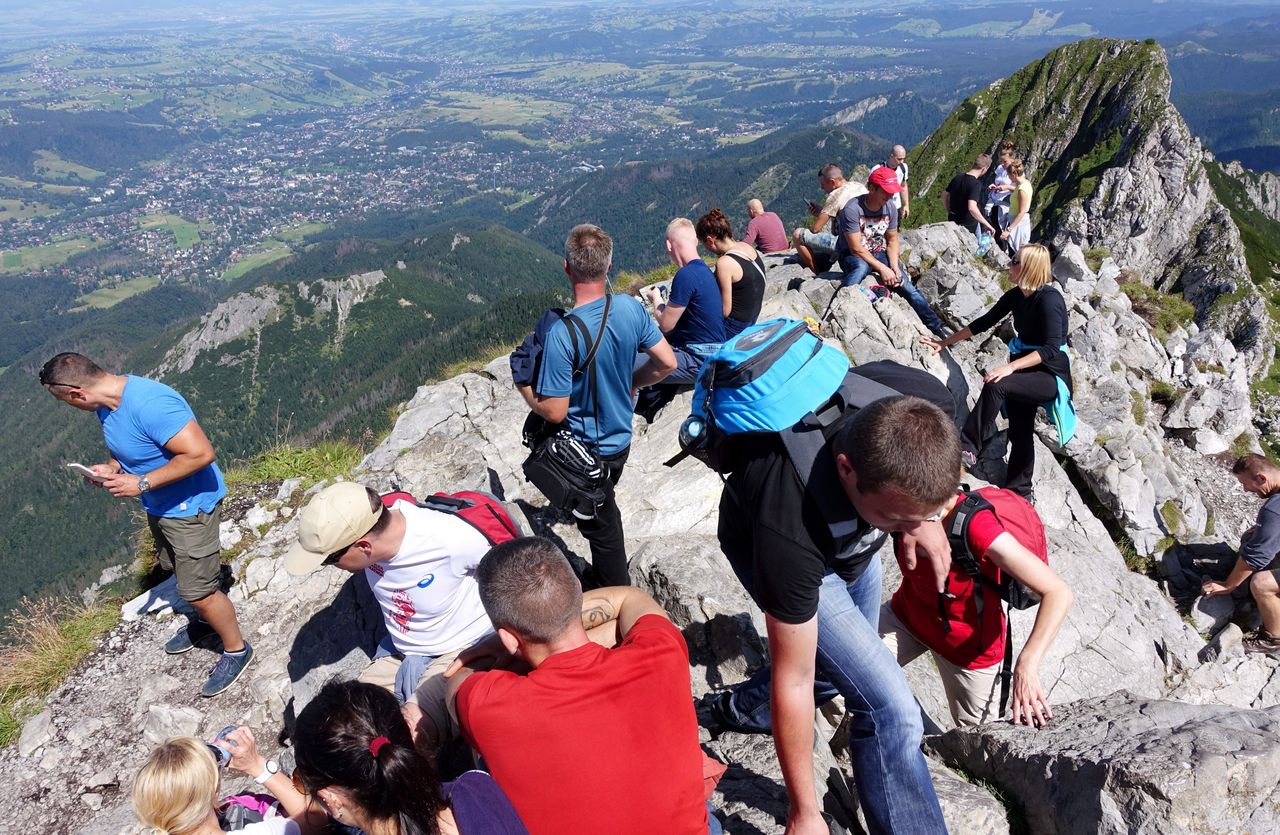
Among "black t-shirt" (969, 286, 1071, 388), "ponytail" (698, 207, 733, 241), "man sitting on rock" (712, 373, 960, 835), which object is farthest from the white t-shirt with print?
"black t-shirt" (969, 286, 1071, 388)

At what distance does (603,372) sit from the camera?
5930 millimetres

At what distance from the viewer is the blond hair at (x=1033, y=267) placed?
8.23m

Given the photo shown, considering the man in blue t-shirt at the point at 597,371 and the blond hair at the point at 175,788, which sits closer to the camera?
the blond hair at the point at 175,788

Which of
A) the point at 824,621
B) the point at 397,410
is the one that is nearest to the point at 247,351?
the point at 397,410

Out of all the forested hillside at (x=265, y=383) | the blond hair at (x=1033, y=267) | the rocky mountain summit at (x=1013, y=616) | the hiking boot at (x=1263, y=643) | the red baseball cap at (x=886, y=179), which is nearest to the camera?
the rocky mountain summit at (x=1013, y=616)

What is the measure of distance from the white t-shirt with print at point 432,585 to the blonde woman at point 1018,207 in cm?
1720

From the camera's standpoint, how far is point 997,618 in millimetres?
4633

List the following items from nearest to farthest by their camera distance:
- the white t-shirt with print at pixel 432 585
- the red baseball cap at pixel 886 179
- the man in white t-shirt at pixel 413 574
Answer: the man in white t-shirt at pixel 413 574 < the white t-shirt with print at pixel 432 585 < the red baseball cap at pixel 886 179

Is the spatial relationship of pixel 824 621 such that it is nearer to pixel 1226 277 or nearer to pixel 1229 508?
pixel 1229 508

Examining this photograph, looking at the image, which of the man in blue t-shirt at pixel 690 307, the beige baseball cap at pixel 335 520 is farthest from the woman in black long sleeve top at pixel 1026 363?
the beige baseball cap at pixel 335 520

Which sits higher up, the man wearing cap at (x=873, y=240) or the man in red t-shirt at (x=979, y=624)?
the man wearing cap at (x=873, y=240)

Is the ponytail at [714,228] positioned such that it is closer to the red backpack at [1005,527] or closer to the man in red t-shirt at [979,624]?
the man in red t-shirt at [979,624]

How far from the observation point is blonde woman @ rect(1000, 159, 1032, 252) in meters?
18.0

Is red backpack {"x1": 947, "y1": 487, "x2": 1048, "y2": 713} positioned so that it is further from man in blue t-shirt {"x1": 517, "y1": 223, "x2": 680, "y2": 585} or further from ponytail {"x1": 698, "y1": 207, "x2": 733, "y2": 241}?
ponytail {"x1": 698, "y1": 207, "x2": 733, "y2": 241}
